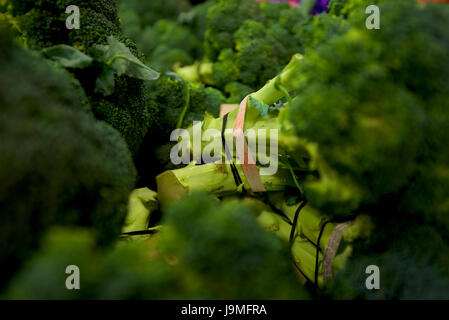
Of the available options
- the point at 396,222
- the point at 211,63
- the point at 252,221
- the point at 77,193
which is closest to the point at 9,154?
the point at 77,193

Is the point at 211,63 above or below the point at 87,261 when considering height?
above

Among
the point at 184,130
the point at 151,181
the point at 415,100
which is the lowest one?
the point at 151,181

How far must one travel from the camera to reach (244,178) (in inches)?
27.0

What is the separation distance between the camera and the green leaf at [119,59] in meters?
0.62

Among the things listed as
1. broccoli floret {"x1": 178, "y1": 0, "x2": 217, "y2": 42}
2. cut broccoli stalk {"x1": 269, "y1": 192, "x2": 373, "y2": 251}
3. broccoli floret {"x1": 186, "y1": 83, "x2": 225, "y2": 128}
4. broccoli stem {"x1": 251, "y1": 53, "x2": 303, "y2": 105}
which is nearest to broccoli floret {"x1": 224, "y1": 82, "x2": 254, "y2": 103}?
broccoli floret {"x1": 186, "y1": 83, "x2": 225, "y2": 128}

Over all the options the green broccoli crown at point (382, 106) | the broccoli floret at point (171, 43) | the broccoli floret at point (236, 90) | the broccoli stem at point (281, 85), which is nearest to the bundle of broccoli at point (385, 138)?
the green broccoli crown at point (382, 106)

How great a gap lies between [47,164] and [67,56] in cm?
24

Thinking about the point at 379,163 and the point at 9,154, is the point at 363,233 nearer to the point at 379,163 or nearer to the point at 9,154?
the point at 379,163

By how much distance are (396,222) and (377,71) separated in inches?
8.4

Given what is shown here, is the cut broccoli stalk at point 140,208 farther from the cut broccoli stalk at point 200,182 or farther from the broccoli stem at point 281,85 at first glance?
the broccoli stem at point 281,85

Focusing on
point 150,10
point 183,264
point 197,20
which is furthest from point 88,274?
point 150,10

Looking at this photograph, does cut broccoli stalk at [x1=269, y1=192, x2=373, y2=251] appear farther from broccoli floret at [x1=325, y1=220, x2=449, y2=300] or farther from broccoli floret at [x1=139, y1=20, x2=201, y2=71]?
broccoli floret at [x1=139, y1=20, x2=201, y2=71]

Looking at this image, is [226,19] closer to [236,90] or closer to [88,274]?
[236,90]

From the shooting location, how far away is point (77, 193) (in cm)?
43
